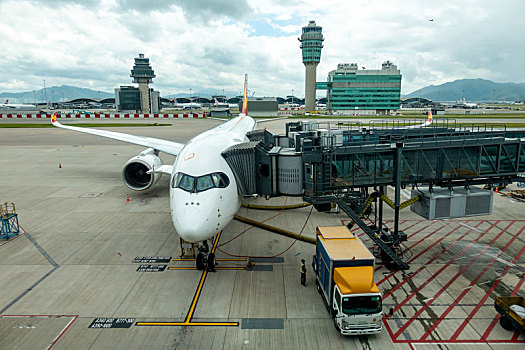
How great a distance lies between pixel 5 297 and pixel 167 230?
9730mm

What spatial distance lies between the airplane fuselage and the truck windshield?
261 inches

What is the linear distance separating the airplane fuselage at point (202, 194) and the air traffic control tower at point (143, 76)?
192m

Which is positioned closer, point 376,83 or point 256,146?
point 256,146

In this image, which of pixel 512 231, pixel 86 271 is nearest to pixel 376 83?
pixel 512 231

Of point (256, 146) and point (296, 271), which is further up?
point (256, 146)

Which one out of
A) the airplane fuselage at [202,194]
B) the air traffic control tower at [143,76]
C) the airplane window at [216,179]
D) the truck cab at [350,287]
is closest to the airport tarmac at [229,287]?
the truck cab at [350,287]

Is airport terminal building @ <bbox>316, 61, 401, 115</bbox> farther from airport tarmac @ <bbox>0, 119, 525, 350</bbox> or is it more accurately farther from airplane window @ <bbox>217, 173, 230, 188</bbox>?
airplane window @ <bbox>217, 173, 230, 188</bbox>

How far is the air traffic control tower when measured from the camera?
194m

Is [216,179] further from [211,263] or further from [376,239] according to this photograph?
[376,239]

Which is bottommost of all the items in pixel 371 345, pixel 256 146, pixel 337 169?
pixel 371 345

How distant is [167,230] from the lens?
2312 centimetres

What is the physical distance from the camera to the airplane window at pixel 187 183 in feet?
52.0

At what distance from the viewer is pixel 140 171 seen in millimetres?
31891

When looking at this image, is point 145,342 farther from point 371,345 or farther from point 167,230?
point 167,230
